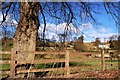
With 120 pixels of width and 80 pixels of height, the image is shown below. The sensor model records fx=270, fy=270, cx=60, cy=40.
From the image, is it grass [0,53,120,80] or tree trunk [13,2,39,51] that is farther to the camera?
tree trunk [13,2,39,51]

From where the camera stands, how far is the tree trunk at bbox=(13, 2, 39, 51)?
1021cm

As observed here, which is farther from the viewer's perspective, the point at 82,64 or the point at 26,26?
the point at 82,64

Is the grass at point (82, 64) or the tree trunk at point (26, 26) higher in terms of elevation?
the tree trunk at point (26, 26)

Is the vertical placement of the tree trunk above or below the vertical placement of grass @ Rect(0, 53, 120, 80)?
above

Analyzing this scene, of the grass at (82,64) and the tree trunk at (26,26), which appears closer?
the grass at (82,64)

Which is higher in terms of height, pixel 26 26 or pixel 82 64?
pixel 26 26

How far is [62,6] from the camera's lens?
11.4 metres

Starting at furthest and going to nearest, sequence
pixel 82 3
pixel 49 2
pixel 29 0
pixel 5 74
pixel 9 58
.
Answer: pixel 82 3, pixel 49 2, pixel 29 0, pixel 9 58, pixel 5 74

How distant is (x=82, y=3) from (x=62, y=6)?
95 cm

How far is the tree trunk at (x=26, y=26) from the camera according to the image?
1021cm

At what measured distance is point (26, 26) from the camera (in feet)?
33.7

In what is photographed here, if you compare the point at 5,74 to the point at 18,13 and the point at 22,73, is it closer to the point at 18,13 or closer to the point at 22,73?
the point at 22,73

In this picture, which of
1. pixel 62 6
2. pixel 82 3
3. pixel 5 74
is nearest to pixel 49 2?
pixel 62 6

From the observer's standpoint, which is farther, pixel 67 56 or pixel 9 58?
pixel 67 56
